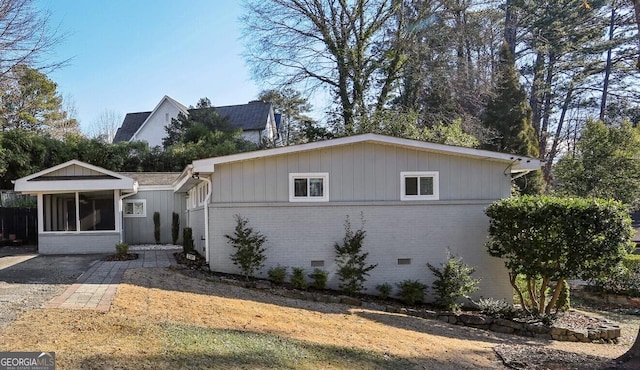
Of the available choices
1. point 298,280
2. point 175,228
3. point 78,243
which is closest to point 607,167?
point 298,280

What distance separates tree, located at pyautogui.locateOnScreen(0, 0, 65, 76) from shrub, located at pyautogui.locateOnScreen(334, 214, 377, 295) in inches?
422

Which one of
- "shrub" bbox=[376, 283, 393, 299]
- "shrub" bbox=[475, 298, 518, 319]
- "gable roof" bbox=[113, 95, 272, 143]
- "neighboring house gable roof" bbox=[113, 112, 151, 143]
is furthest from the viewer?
"neighboring house gable roof" bbox=[113, 112, 151, 143]

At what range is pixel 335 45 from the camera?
864 inches

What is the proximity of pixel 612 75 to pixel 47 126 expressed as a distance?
3773 cm

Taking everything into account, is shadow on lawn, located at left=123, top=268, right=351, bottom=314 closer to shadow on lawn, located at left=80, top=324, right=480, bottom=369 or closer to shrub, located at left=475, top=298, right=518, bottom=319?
shadow on lawn, located at left=80, top=324, right=480, bottom=369

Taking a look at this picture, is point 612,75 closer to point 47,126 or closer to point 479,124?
point 479,124

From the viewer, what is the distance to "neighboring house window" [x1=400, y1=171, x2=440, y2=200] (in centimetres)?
1052

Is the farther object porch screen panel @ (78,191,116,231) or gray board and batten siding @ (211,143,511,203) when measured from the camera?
porch screen panel @ (78,191,116,231)

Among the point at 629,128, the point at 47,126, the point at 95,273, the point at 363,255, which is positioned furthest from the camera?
the point at 47,126

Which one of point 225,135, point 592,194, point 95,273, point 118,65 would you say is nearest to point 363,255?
point 95,273

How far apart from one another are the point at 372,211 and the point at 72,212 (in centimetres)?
936

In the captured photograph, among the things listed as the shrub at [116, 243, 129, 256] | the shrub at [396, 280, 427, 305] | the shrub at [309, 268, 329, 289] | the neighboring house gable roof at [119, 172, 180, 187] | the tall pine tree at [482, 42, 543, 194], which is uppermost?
the tall pine tree at [482, 42, 543, 194]

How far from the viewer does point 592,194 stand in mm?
16391

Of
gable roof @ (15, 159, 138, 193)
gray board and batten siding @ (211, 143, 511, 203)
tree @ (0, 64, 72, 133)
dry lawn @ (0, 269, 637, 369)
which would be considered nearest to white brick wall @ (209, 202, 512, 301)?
gray board and batten siding @ (211, 143, 511, 203)
